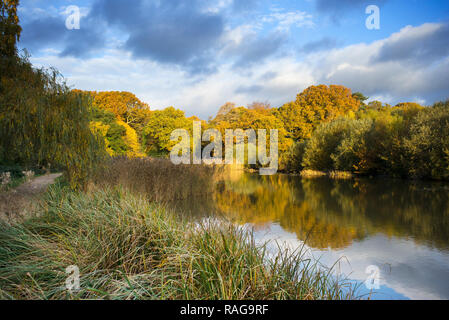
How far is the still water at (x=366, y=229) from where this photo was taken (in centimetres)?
454

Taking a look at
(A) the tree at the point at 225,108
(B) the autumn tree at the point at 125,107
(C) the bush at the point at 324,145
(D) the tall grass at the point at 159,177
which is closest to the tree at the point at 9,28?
(D) the tall grass at the point at 159,177

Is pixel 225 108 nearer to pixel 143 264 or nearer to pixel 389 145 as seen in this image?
pixel 389 145

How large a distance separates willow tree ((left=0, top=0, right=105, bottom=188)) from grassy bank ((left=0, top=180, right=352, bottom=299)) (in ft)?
4.74

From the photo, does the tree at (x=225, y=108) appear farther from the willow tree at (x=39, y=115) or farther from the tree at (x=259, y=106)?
the willow tree at (x=39, y=115)

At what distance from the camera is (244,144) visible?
113 feet

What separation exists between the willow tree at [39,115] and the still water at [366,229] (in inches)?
113

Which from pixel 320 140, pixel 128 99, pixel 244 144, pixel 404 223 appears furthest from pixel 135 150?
pixel 404 223

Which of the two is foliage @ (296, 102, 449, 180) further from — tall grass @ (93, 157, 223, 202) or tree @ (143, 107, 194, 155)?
tree @ (143, 107, 194, 155)

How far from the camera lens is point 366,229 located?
7465 mm

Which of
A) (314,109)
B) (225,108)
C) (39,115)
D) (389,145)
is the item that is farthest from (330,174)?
(225,108)

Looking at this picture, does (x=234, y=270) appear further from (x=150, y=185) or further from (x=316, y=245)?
(x=150, y=185)

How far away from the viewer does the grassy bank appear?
8.59 feet

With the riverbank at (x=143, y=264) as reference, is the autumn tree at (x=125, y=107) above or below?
above

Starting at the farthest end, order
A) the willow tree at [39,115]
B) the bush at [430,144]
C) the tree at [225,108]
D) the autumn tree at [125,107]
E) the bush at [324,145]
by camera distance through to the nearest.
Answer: the tree at [225,108], the autumn tree at [125,107], the bush at [324,145], the bush at [430,144], the willow tree at [39,115]
